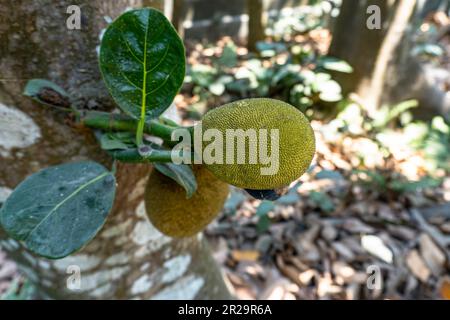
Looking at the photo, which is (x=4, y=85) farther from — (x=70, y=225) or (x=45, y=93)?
(x=70, y=225)

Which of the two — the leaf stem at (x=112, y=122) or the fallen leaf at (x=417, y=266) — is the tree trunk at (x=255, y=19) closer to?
the fallen leaf at (x=417, y=266)

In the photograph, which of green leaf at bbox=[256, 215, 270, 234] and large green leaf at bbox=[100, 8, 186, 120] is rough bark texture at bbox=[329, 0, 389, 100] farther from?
large green leaf at bbox=[100, 8, 186, 120]

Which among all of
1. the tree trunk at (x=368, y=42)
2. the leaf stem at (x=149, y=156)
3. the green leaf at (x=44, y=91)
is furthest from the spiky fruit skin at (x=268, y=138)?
the tree trunk at (x=368, y=42)

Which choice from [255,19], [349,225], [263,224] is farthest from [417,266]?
[255,19]

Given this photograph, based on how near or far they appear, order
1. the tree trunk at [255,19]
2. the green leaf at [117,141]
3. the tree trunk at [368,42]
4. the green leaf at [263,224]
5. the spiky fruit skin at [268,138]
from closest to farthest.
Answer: the spiky fruit skin at [268,138]
the green leaf at [117,141]
the green leaf at [263,224]
the tree trunk at [368,42]
the tree trunk at [255,19]
